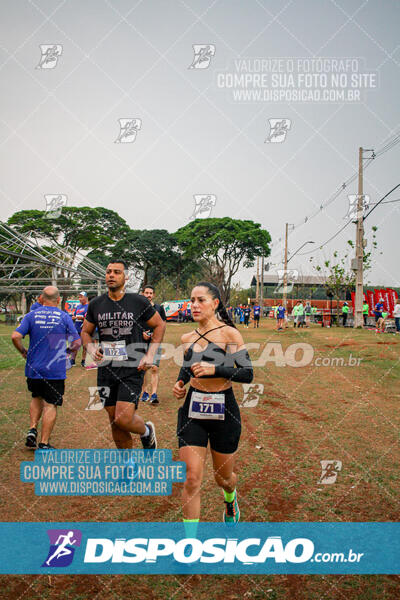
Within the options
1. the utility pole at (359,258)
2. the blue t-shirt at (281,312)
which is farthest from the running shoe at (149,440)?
the utility pole at (359,258)

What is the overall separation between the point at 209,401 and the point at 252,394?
6.13 metres

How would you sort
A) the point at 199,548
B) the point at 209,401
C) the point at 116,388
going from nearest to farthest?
the point at 199,548 < the point at 209,401 < the point at 116,388

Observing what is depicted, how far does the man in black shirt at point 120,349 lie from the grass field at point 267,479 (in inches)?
29.1

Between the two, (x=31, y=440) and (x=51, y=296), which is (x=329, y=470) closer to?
(x=31, y=440)

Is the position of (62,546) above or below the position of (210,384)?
below

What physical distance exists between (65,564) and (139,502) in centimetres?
102

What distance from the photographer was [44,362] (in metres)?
5.32

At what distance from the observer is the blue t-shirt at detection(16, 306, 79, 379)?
5.32 meters

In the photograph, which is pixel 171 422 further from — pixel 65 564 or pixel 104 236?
pixel 104 236

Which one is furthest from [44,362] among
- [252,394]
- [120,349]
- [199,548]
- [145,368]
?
[252,394]

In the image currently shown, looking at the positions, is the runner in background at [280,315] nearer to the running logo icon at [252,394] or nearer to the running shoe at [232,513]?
the running logo icon at [252,394]

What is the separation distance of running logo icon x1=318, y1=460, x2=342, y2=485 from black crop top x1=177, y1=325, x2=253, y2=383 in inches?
74.3

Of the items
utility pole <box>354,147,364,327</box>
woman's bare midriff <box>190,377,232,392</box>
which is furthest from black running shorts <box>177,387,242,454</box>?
utility pole <box>354,147,364,327</box>

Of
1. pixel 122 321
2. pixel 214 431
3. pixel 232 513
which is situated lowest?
pixel 232 513
